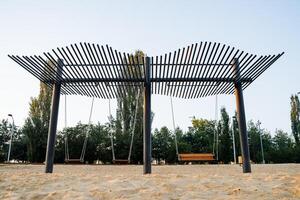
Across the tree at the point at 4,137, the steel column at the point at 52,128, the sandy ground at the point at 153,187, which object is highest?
the tree at the point at 4,137

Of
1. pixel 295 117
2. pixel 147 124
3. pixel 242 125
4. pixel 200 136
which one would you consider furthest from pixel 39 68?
pixel 295 117

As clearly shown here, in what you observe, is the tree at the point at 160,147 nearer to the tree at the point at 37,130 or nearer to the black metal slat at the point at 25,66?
the tree at the point at 37,130

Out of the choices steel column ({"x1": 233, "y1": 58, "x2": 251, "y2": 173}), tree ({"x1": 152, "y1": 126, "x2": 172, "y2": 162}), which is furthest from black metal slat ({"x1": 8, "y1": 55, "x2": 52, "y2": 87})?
tree ({"x1": 152, "y1": 126, "x2": 172, "y2": 162})

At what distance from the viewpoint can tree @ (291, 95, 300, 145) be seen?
37.7 meters

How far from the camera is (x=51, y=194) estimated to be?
4.44 metres

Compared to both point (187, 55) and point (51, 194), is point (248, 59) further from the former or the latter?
point (51, 194)

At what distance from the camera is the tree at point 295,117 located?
37719 mm

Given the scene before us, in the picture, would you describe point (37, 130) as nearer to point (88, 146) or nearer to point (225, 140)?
point (88, 146)

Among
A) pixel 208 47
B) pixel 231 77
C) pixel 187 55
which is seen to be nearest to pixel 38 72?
pixel 187 55

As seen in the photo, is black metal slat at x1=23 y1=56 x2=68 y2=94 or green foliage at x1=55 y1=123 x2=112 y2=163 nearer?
black metal slat at x1=23 y1=56 x2=68 y2=94

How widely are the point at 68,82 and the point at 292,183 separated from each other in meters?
5.63

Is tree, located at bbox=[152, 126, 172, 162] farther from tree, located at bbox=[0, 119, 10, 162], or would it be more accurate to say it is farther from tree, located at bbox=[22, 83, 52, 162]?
tree, located at bbox=[0, 119, 10, 162]

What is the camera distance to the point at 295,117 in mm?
39375

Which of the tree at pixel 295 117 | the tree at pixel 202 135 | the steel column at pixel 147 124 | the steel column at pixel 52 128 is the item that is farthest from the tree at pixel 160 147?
the steel column at pixel 52 128
